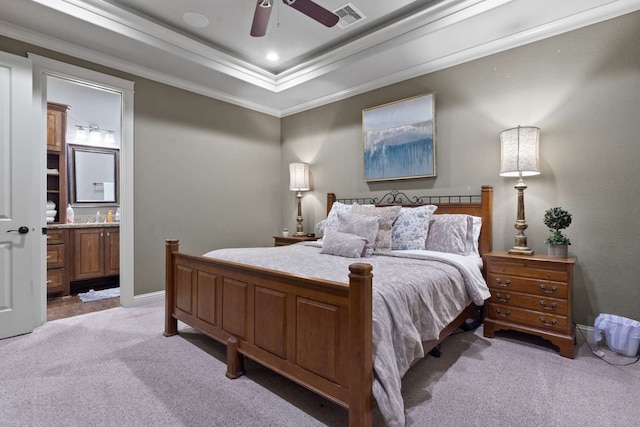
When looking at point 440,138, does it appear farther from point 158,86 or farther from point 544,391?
point 158,86

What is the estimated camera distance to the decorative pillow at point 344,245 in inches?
110

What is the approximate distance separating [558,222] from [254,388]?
8.69ft

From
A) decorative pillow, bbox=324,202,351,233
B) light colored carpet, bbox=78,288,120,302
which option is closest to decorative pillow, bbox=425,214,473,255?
decorative pillow, bbox=324,202,351,233

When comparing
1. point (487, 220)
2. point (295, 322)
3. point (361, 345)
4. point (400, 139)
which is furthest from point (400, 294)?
point (400, 139)

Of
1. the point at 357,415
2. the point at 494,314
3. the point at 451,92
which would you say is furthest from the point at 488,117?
the point at 357,415

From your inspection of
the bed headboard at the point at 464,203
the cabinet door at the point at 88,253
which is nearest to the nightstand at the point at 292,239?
the bed headboard at the point at 464,203

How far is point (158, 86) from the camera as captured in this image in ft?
12.8

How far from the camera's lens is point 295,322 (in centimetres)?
181

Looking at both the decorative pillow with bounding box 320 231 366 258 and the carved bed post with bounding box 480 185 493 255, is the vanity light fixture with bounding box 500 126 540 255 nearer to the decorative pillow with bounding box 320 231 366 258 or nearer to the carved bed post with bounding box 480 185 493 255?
the carved bed post with bounding box 480 185 493 255

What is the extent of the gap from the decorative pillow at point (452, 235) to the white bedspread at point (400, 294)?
0.55ft

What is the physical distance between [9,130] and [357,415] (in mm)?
3592

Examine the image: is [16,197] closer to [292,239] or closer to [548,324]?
[292,239]

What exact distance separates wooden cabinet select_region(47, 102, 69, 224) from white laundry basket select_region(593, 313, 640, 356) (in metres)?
6.36

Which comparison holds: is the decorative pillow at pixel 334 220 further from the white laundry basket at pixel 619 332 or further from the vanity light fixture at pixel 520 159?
the white laundry basket at pixel 619 332
